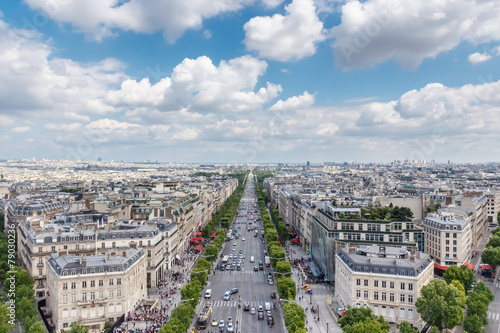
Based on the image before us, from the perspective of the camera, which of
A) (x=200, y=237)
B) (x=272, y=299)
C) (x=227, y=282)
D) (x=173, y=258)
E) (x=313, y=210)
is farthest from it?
(x=200, y=237)

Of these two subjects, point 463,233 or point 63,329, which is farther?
point 463,233

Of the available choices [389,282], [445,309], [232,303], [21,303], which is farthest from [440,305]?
[21,303]

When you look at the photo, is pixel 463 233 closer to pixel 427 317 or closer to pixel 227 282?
pixel 427 317

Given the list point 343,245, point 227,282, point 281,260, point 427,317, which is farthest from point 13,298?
point 427,317

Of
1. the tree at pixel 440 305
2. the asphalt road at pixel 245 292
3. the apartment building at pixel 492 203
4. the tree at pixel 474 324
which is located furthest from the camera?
the apartment building at pixel 492 203

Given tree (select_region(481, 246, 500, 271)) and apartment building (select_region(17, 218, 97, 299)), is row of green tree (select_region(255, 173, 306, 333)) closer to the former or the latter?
apartment building (select_region(17, 218, 97, 299))

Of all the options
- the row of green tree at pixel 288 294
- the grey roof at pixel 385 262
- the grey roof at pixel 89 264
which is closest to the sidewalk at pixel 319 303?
the row of green tree at pixel 288 294

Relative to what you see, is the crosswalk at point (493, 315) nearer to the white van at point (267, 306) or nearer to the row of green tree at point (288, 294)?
the row of green tree at point (288, 294)
